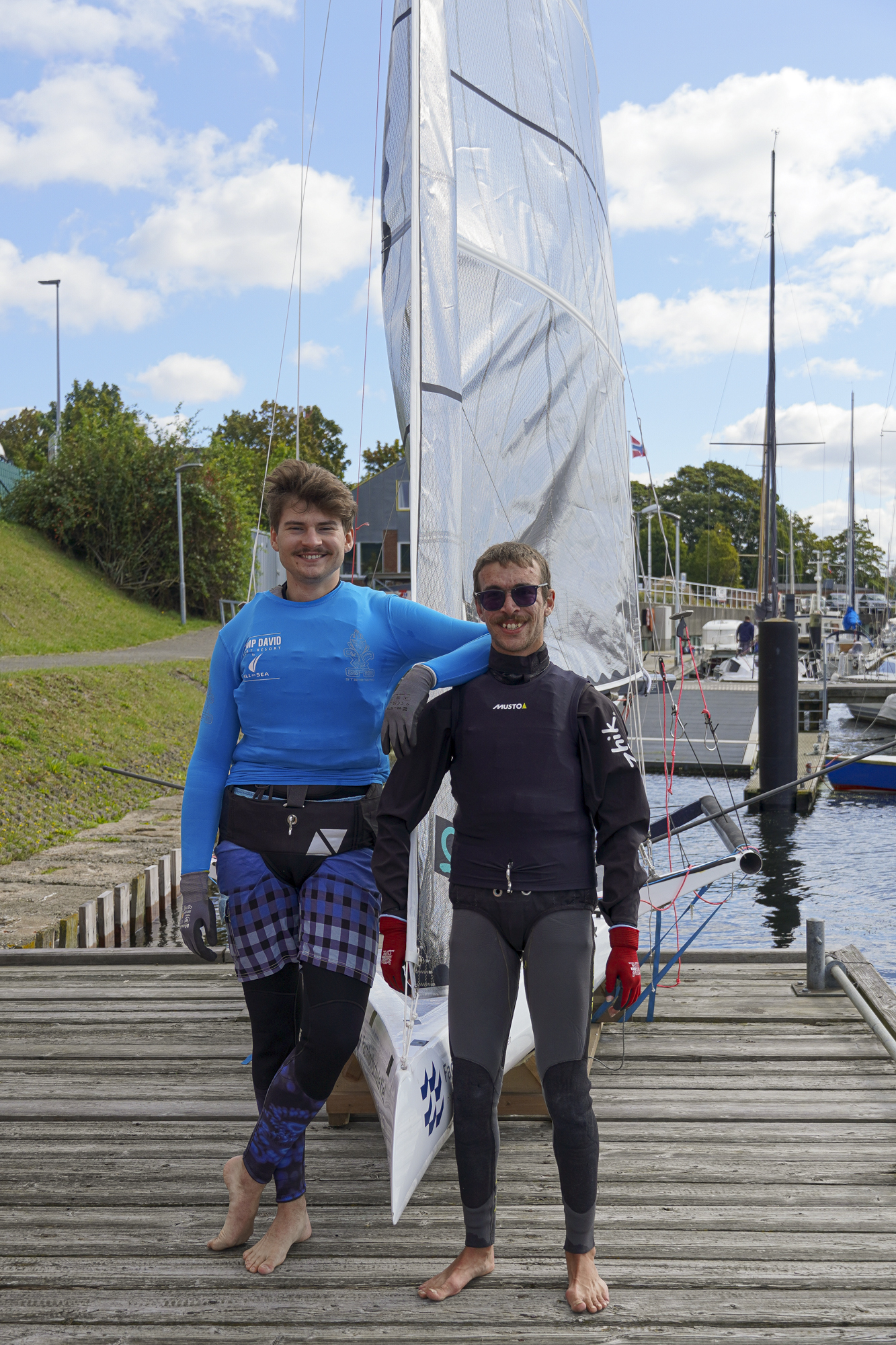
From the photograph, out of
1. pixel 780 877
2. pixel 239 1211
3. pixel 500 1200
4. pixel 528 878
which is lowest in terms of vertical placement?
pixel 780 877

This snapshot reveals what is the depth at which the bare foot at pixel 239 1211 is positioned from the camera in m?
2.73

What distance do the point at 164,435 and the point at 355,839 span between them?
34.3 m

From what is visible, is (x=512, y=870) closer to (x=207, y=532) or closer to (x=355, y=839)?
(x=355, y=839)

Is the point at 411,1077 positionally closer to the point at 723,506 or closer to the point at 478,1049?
the point at 478,1049

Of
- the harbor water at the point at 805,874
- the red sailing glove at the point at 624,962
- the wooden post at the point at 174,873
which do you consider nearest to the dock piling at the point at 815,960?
the red sailing glove at the point at 624,962

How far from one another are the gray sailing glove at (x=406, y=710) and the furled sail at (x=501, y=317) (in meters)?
0.78

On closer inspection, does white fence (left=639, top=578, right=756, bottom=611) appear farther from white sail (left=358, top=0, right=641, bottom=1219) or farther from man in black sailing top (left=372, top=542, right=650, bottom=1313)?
man in black sailing top (left=372, top=542, right=650, bottom=1313)

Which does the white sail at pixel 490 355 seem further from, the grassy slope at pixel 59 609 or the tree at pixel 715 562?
the tree at pixel 715 562

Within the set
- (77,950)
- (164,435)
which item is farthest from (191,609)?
(77,950)

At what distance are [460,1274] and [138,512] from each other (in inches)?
1246

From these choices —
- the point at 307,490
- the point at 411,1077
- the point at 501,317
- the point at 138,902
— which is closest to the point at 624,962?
the point at 411,1077

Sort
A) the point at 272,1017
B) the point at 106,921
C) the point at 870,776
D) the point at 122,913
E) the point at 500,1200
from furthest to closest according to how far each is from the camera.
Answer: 1. the point at 870,776
2. the point at 122,913
3. the point at 106,921
4. the point at 500,1200
5. the point at 272,1017

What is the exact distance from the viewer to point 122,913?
8383mm

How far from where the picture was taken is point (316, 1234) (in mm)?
2867
